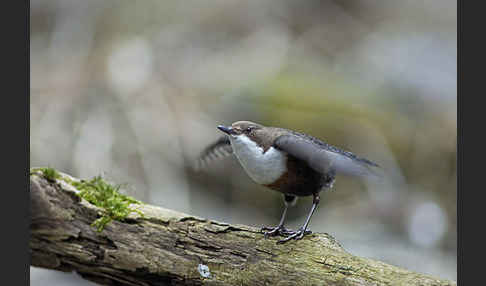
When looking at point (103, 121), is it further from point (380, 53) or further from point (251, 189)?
point (380, 53)

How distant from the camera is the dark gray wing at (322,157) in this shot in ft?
11.3

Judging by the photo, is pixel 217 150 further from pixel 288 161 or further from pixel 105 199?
pixel 105 199

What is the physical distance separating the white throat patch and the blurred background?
7.69 ft

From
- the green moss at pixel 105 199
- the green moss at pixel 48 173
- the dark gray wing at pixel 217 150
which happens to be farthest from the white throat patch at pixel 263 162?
the green moss at pixel 48 173

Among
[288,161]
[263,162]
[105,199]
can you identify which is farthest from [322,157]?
[105,199]

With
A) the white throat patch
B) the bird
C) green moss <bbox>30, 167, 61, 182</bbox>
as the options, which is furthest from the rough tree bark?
the white throat patch

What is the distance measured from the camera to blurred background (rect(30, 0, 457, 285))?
6.80 meters

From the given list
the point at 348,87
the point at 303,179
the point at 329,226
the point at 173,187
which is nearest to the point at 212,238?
the point at 303,179

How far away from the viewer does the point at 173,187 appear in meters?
6.68

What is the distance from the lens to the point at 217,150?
448cm

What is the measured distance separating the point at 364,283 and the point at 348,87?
5652 millimetres

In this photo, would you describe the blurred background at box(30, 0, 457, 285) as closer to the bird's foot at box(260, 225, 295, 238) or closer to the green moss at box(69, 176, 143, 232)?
the green moss at box(69, 176, 143, 232)

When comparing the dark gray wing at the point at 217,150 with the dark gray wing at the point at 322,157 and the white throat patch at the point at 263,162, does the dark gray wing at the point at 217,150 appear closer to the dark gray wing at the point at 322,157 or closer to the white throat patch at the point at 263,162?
the white throat patch at the point at 263,162

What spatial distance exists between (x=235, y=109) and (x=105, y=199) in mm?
4037
